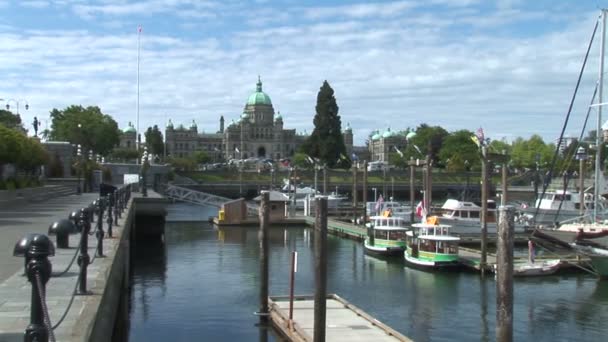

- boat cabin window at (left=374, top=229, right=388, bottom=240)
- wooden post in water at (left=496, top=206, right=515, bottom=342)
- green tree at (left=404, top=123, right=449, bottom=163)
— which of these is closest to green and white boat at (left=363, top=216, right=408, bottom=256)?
boat cabin window at (left=374, top=229, right=388, bottom=240)

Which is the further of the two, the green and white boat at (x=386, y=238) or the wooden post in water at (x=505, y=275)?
the green and white boat at (x=386, y=238)

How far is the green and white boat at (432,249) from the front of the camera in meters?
35.9

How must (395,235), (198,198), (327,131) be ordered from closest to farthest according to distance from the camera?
(395,235) < (198,198) < (327,131)

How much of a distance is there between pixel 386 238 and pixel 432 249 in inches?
243

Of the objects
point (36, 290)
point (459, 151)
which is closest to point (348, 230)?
point (36, 290)

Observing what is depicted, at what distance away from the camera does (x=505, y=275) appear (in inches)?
517

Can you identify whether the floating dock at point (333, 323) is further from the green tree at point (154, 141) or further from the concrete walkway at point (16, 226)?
the green tree at point (154, 141)

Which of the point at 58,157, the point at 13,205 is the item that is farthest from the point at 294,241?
the point at 58,157

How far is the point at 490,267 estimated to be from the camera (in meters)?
34.8

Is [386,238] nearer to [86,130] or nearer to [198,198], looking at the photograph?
[198,198]

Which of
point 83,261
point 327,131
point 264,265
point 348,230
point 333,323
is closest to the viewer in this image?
point 83,261

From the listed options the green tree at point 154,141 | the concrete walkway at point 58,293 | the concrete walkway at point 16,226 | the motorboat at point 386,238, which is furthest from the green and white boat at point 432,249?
the green tree at point 154,141

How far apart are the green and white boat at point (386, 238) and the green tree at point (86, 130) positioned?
234 feet

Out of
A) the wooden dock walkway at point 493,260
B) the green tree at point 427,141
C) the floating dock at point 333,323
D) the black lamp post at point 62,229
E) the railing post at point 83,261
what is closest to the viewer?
the railing post at point 83,261
